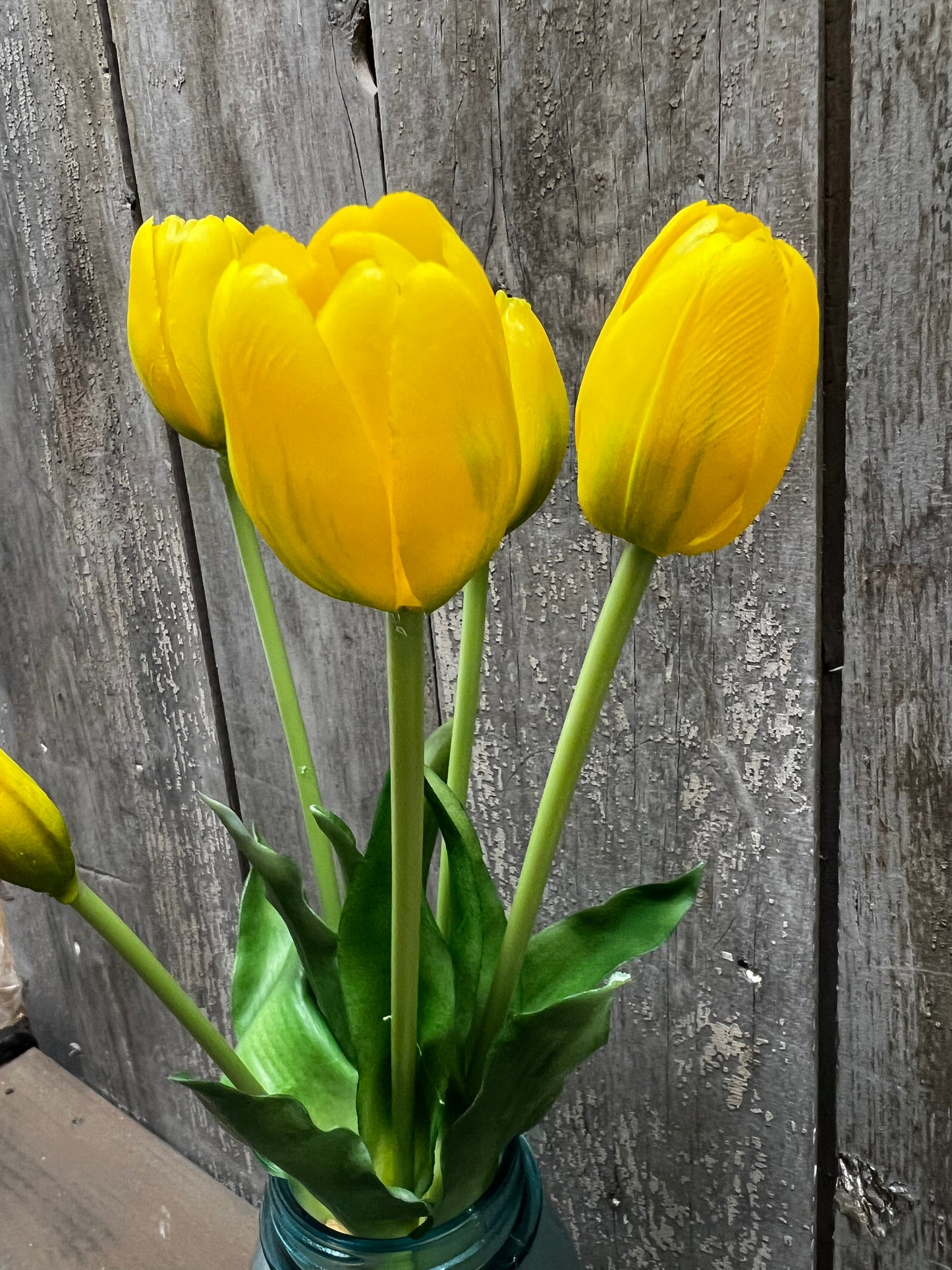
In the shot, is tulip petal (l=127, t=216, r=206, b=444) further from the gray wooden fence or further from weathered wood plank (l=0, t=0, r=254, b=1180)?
weathered wood plank (l=0, t=0, r=254, b=1180)

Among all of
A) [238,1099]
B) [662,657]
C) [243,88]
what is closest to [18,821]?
[238,1099]

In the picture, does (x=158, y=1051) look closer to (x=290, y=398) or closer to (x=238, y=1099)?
(x=238, y=1099)

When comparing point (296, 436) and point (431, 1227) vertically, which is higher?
point (296, 436)

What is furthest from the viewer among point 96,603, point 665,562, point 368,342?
point 96,603

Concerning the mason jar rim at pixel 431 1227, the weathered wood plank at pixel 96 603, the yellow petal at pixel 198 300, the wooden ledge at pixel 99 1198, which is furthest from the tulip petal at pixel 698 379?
the wooden ledge at pixel 99 1198


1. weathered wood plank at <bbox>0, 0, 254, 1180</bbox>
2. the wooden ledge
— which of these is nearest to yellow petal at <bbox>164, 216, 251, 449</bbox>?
weathered wood plank at <bbox>0, 0, 254, 1180</bbox>

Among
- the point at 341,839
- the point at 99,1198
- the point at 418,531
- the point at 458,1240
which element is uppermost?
the point at 418,531

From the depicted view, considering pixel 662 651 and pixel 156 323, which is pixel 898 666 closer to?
pixel 662 651

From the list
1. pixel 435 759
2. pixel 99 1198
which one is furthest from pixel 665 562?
pixel 99 1198
